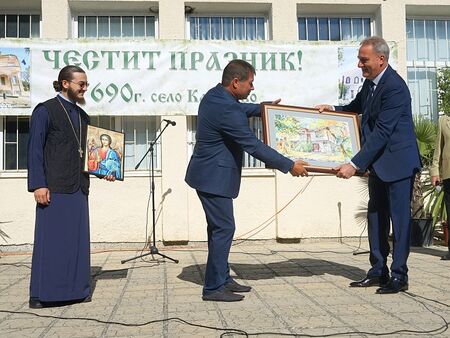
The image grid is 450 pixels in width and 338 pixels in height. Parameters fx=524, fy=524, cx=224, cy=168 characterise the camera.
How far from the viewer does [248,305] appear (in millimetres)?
4207

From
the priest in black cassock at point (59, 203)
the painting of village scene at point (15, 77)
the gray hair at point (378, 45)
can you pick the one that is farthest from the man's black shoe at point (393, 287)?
the painting of village scene at point (15, 77)

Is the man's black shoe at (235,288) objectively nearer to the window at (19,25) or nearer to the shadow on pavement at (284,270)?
the shadow on pavement at (284,270)

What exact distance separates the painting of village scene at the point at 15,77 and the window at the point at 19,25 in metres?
1.01

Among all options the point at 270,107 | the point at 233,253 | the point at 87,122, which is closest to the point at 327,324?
the point at 270,107

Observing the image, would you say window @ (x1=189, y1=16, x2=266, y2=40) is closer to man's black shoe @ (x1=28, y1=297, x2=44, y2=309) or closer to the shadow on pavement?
the shadow on pavement

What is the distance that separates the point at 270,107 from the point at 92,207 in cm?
445

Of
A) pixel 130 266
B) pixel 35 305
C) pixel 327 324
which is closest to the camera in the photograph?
pixel 327 324

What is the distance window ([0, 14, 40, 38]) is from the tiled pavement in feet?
13.6

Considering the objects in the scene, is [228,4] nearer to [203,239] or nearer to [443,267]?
[203,239]

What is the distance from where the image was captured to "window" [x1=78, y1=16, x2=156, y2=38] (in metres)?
8.95

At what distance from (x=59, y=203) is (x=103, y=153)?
0.64 metres

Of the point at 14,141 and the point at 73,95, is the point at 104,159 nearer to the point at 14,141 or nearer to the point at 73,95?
the point at 73,95

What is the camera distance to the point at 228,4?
28.8 feet

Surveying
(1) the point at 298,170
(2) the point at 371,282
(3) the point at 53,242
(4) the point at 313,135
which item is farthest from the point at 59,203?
(2) the point at 371,282
